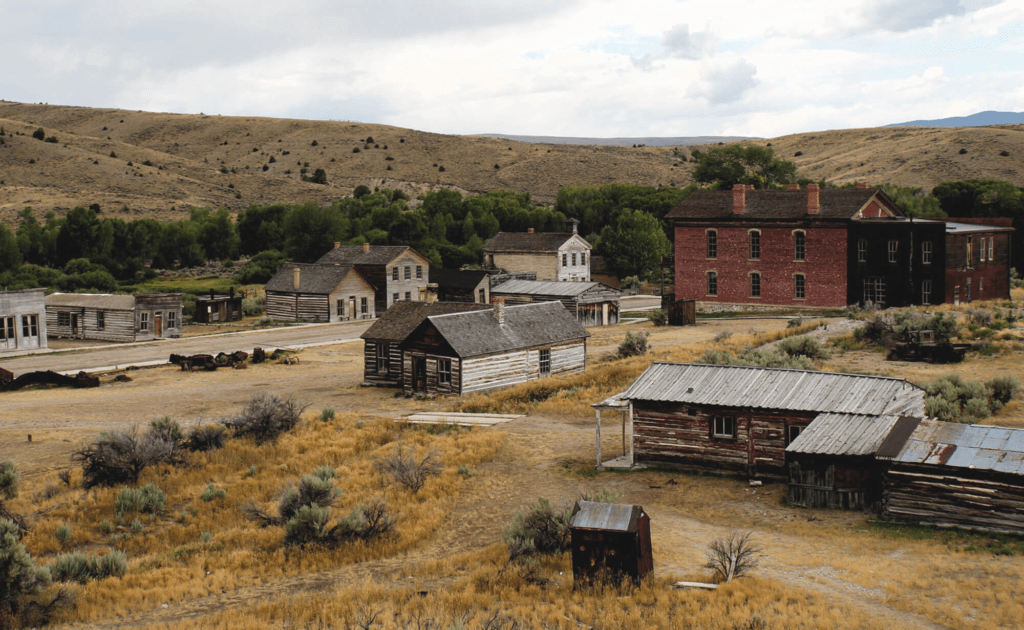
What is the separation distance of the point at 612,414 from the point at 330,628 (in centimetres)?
1773

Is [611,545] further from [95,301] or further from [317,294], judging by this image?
[317,294]

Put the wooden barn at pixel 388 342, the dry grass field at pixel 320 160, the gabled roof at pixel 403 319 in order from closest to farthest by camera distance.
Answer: the wooden barn at pixel 388 342, the gabled roof at pixel 403 319, the dry grass field at pixel 320 160

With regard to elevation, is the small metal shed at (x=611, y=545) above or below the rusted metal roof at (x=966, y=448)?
below

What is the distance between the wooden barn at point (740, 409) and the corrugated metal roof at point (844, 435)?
405 millimetres

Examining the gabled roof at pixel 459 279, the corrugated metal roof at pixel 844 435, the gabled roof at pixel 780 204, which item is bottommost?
the corrugated metal roof at pixel 844 435

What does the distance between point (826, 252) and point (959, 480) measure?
1544 inches

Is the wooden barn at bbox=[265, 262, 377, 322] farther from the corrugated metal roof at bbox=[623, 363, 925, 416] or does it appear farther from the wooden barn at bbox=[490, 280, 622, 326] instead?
the corrugated metal roof at bbox=[623, 363, 925, 416]

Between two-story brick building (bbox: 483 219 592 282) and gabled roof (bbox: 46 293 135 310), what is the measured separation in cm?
3208

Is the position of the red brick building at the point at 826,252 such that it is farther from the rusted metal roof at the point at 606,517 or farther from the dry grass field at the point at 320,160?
the dry grass field at the point at 320,160

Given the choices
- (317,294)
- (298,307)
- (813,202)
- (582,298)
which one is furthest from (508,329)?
(298,307)

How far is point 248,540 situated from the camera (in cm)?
1875

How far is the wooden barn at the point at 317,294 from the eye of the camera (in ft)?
205

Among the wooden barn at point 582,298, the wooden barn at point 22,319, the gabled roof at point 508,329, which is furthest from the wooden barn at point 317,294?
the gabled roof at point 508,329

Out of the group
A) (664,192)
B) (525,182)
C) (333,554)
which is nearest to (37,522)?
(333,554)
